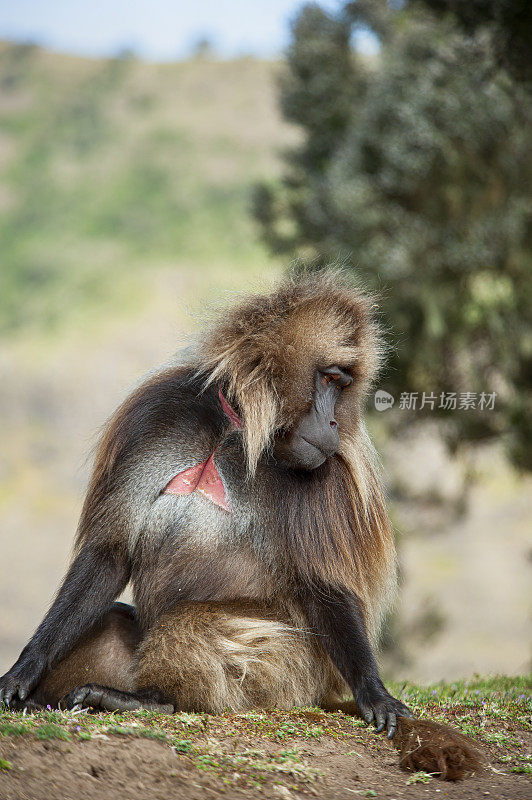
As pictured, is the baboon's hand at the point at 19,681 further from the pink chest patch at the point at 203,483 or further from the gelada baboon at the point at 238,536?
the pink chest patch at the point at 203,483

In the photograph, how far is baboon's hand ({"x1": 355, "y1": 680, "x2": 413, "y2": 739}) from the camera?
3.76m

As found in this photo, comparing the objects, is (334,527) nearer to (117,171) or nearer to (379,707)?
(379,707)

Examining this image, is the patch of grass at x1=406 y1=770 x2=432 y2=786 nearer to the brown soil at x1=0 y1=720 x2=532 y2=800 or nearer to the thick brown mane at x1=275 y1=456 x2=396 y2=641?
the brown soil at x1=0 y1=720 x2=532 y2=800

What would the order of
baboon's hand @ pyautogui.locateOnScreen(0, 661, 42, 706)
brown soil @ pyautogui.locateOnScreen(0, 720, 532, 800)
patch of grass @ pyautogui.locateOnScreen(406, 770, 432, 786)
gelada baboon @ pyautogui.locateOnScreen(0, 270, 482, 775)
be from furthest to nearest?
gelada baboon @ pyautogui.locateOnScreen(0, 270, 482, 775), baboon's hand @ pyautogui.locateOnScreen(0, 661, 42, 706), patch of grass @ pyautogui.locateOnScreen(406, 770, 432, 786), brown soil @ pyautogui.locateOnScreen(0, 720, 532, 800)

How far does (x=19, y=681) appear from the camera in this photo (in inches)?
147

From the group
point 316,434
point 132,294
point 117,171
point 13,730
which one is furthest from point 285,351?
point 117,171

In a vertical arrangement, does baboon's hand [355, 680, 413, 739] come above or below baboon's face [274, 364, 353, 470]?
below

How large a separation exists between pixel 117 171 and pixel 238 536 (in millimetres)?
28184

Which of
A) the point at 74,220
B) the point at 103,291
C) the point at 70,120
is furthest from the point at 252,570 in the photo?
the point at 70,120

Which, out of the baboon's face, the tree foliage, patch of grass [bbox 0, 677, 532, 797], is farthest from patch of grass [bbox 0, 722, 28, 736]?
the tree foliage

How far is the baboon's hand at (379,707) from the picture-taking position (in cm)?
376

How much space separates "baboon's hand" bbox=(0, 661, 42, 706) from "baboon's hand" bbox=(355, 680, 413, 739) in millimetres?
1328

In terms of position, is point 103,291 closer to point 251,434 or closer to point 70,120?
Result: point 70,120

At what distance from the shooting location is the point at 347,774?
3395 millimetres
